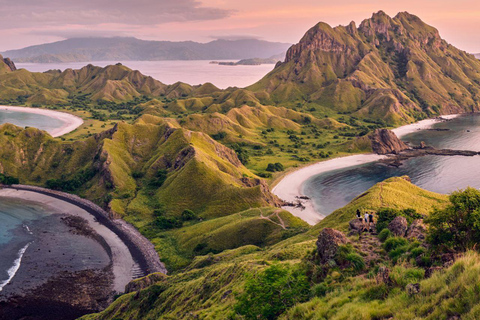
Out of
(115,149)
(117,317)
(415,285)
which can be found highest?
(415,285)

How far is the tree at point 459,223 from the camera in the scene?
93.0 ft

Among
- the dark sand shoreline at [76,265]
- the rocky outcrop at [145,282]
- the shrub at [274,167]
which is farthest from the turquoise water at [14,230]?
the shrub at [274,167]

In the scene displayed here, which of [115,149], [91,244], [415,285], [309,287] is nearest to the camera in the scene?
[415,285]

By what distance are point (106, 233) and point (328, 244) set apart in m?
98.4

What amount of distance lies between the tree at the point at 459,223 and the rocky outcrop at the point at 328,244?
925 cm

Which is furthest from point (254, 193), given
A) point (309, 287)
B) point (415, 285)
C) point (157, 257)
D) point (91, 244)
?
point (415, 285)

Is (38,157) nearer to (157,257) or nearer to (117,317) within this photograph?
(157,257)

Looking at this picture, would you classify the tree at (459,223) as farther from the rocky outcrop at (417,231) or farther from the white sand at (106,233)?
the white sand at (106,233)

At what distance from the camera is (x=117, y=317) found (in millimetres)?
63312

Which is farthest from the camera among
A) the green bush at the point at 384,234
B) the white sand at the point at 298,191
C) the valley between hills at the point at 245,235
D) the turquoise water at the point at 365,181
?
the turquoise water at the point at 365,181

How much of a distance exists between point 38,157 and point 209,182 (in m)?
100

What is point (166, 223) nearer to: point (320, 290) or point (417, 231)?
point (417, 231)

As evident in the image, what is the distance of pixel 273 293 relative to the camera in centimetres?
3291

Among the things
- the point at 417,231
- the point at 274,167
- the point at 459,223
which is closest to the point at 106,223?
the point at 274,167
